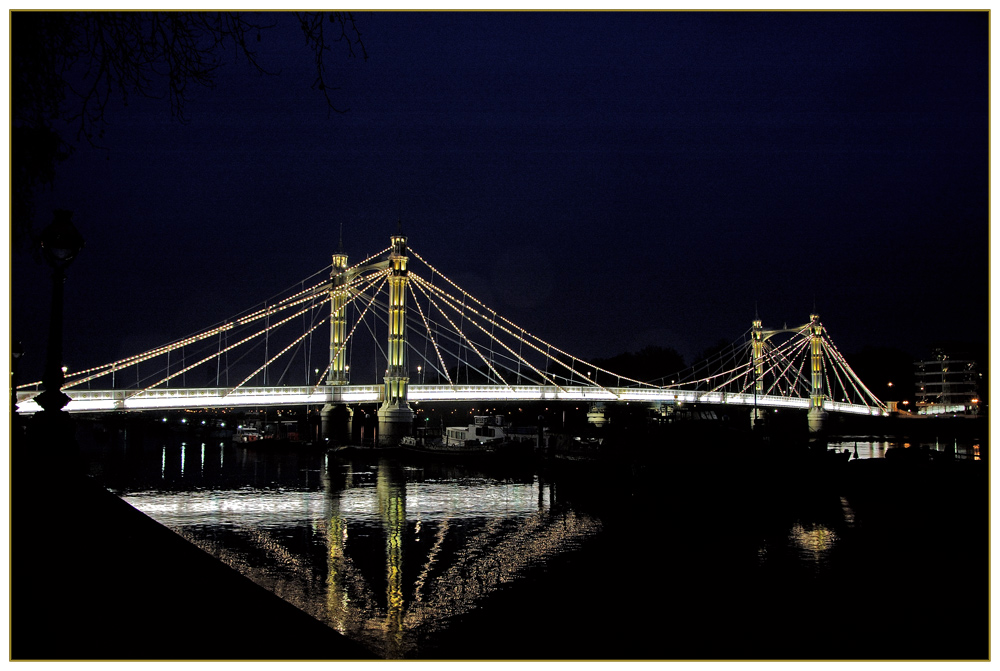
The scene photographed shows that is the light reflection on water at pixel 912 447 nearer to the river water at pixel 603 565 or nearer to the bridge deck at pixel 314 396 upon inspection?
the bridge deck at pixel 314 396

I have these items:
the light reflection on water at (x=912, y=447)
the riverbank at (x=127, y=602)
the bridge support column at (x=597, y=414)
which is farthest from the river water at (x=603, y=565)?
the bridge support column at (x=597, y=414)

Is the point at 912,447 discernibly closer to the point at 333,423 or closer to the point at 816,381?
the point at 333,423

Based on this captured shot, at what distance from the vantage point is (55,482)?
8.31 meters

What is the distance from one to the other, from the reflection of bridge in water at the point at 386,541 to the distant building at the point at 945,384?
81163mm

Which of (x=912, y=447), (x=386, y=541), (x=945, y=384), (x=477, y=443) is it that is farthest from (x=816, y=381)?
(x=386, y=541)

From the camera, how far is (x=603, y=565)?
51.3ft

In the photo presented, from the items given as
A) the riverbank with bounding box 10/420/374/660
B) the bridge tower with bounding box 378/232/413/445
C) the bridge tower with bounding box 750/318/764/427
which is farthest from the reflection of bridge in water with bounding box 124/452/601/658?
the bridge tower with bounding box 750/318/764/427

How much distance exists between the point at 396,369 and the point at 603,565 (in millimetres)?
34448

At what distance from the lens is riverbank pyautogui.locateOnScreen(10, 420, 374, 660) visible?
16.7 ft

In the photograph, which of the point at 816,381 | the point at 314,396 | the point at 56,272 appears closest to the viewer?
the point at 56,272

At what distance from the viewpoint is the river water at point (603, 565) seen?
11055mm

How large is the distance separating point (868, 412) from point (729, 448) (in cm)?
5611

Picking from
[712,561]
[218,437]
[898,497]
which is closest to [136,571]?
[712,561]

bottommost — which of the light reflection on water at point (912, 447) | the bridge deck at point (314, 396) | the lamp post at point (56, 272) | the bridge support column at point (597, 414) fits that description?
the light reflection on water at point (912, 447)
